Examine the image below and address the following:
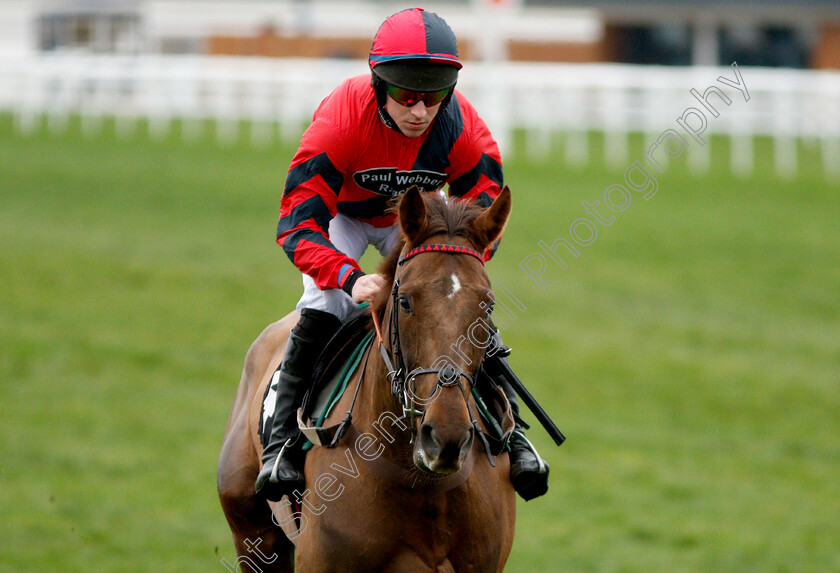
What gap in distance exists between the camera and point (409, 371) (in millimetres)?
3232

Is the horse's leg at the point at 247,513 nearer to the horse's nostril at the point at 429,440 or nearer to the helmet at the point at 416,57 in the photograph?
the horse's nostril at the point at 429,440

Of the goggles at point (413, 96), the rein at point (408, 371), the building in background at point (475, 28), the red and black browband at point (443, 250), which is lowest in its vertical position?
the building in background at point (475, 28)

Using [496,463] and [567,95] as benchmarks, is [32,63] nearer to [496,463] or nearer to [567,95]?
[567,95]

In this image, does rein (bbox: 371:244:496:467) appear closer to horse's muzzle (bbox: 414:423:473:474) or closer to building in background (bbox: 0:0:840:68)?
horse's muzzle (bbox: 414:423:473:474)

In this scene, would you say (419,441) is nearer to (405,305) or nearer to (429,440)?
(429,440)

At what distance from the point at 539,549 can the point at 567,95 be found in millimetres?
17731

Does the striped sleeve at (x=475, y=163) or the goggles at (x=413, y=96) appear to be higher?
the goggles at (x=413, y=96)

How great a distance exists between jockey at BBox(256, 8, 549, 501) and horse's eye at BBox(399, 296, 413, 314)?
0.26m

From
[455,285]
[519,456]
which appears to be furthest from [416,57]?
[519,456]

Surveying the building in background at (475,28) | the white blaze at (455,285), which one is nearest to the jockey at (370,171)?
the white blaze at (455,285)

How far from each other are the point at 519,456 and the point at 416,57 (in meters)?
1.59

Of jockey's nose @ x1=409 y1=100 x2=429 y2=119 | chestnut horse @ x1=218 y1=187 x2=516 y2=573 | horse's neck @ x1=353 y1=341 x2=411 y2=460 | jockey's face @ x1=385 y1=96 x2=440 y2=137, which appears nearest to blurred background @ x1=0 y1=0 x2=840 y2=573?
chestnut horse @ x1=218 y1=187 x2=516 y2=573

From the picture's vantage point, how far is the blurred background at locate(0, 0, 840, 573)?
7.77m

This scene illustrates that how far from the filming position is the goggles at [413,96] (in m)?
3.75
